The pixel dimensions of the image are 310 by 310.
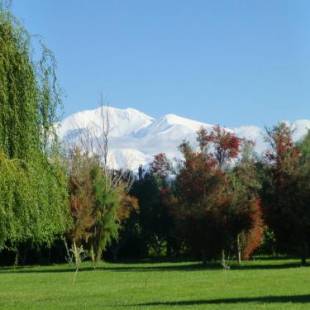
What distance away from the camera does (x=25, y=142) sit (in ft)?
55.4

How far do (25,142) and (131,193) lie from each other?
5351cm

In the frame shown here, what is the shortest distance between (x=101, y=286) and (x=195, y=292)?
6234 mm

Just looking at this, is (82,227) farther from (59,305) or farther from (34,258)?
(59,305)

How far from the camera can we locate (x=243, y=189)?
46375mm

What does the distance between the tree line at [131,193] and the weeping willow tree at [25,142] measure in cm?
2

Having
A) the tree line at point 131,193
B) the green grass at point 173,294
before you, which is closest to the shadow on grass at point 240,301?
the green grass at point 173,294

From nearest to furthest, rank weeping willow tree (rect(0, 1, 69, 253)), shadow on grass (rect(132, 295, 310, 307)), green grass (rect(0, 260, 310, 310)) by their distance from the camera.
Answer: weeping willow tree (rect(0, 1, 69, 253))
green grass (rect(0, 260, 310, 310))
shadow on grass (rect(132, 295, 310, 307))

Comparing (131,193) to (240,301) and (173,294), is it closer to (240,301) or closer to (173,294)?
(173,294)

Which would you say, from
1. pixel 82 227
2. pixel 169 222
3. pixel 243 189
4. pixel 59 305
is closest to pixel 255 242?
pixel 243 189

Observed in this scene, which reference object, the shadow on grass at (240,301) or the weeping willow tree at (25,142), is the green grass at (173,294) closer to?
the shadow on grass at (240,301)

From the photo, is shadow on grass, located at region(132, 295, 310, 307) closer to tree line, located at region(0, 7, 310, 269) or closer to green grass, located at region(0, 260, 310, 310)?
green grass, located at region(0, 260, 310, 310)

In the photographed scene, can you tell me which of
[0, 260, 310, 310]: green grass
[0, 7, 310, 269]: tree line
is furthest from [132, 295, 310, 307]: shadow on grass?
[0, 7, 310, 269]: tree line

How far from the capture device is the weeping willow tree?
1655 centimetres

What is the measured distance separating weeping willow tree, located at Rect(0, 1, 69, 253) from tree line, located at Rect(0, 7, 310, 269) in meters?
0.02
